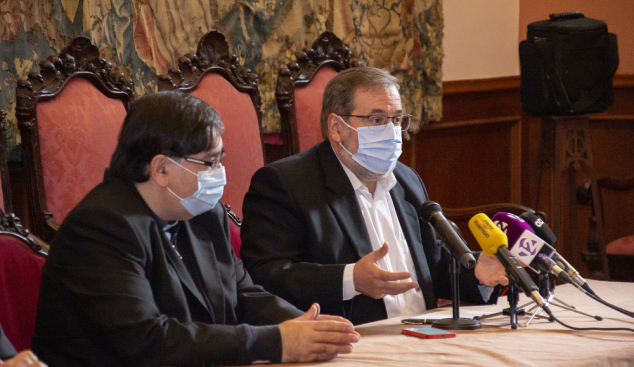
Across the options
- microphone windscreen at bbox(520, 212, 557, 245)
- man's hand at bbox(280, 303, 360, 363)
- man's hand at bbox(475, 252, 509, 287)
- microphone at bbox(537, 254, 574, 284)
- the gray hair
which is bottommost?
man's hand at bbox(475, 252, 509, 287)

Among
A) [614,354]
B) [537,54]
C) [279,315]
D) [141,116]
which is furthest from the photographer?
[537,54]

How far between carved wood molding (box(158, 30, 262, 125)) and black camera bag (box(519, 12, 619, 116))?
2.05 metres

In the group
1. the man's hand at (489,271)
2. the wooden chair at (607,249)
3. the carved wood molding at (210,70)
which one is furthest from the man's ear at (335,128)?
the wooden chair at (607,249)

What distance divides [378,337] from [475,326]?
0.27 m

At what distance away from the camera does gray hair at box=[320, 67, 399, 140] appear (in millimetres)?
2572

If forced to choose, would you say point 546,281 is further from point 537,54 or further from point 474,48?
point 474,48

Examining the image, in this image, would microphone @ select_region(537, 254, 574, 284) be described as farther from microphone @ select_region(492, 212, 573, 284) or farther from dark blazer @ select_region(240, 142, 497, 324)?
dark blazer @ select_region(240, 142, 497, 324)

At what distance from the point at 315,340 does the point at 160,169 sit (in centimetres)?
57

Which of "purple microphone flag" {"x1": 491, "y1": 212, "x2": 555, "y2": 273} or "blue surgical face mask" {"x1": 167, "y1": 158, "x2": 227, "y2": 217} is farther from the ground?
"blue surgical face mask" {"x1": 167, "y1": 158, "x2": 227, "y2": 217}

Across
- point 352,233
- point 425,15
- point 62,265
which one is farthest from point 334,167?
point 425,15

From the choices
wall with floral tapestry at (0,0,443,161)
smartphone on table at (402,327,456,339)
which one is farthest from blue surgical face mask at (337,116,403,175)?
wall with floral tapestry at (0,0,443,161)

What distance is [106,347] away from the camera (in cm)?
156

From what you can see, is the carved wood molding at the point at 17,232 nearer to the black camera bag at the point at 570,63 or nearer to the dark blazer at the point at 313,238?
the dark blazer at the point at 313,238

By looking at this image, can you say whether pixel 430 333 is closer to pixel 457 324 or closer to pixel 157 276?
pixel 457 324
